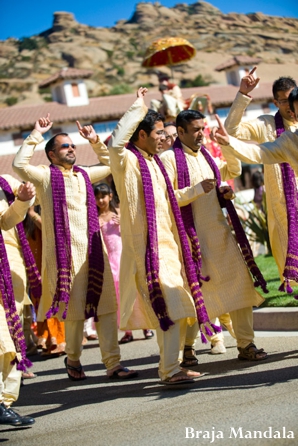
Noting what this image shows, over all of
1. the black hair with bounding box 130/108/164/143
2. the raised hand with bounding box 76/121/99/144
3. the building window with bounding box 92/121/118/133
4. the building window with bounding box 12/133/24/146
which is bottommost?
the black hair with bounding box 130/108/164/143

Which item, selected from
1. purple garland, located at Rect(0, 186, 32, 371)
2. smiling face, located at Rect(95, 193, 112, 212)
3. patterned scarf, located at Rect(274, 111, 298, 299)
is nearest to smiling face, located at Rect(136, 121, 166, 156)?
patterned scarf, located at Rect(274, 111, 298, 299)

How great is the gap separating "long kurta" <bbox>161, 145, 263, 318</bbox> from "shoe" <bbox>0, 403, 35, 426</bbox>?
2.02 m

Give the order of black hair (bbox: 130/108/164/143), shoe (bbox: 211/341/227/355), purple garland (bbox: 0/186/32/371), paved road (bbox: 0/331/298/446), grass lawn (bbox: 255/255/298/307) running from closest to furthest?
paved road (bbox: 0/331/298/446) → purple garland (bbox: 0/186/32/371) → black hair (bbox: 130/108/164/143) → shoe (bbox: 211/341/227/355) → grass lawn (bbox: 255/255/298/307)

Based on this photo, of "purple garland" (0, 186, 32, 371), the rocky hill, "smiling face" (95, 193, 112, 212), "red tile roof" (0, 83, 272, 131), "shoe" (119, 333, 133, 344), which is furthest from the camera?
the rocky hill

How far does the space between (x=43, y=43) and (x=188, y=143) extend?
115 m

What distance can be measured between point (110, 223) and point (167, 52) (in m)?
6.58

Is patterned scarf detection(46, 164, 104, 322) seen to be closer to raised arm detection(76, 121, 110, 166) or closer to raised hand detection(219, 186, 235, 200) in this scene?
raised arm detection(76, 121, 110, 166)

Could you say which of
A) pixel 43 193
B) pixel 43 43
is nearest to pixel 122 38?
pixel 43 43

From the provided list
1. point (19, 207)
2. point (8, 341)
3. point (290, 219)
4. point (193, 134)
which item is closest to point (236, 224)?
point (290, 219)

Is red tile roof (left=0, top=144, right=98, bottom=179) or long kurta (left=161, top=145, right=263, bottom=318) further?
red tile roof (left=0, top=144, right=98, bottom=179)

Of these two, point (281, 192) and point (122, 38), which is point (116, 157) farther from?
point (122, 38)

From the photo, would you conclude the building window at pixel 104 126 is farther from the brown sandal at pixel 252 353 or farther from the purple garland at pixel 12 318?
the purple garland at pixel 12 318

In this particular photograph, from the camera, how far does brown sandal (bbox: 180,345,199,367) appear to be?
7031mm

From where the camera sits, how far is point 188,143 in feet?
23.1
